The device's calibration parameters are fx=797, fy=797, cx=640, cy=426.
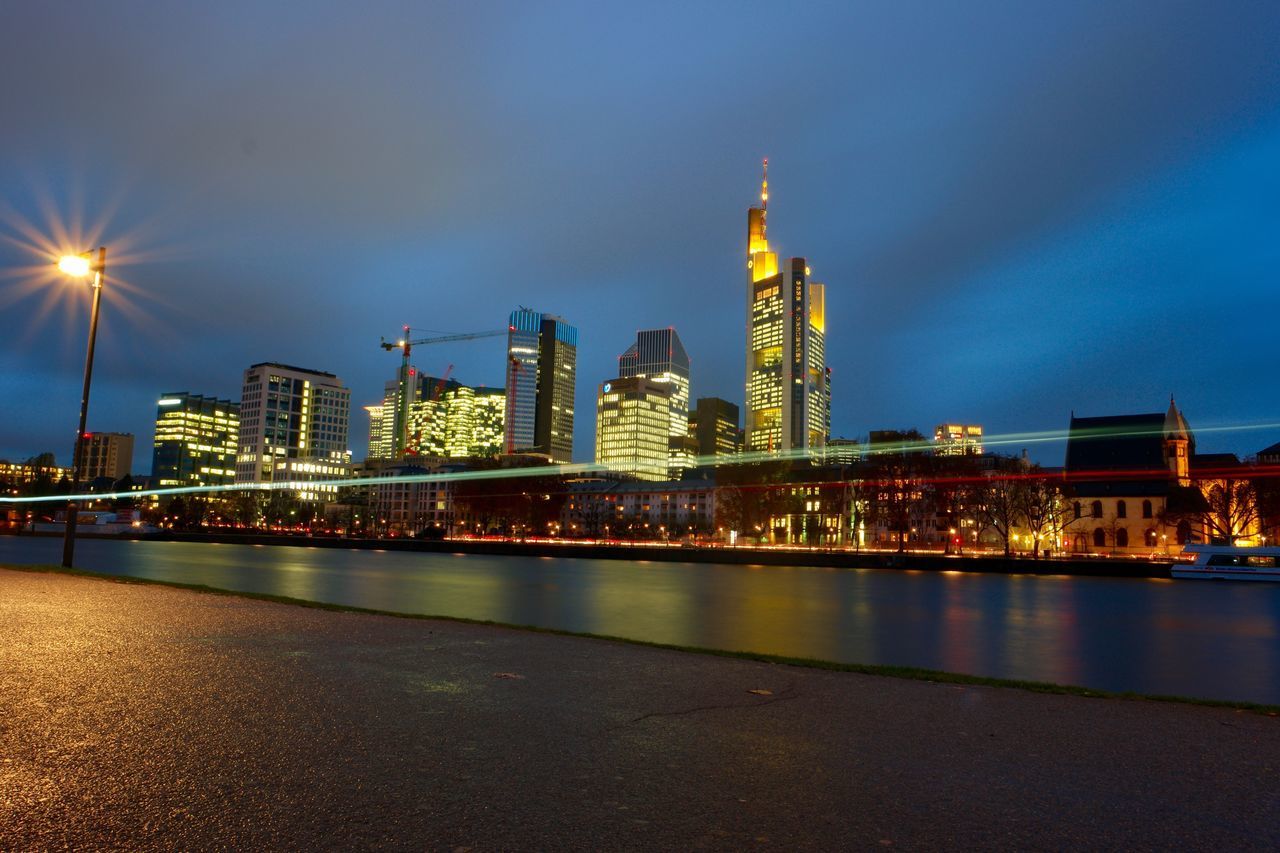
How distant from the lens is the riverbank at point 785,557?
7788cm

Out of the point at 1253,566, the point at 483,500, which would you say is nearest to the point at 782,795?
the point at 1253,566

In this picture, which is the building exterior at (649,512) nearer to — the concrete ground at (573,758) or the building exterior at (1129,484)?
the building exterior at (1129,484)

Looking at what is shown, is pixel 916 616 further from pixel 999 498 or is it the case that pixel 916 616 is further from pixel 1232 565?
pixel 999 498

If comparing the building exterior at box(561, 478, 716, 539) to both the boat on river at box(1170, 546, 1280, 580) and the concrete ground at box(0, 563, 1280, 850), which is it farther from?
the concrete ground at box(0, 563, 1280, 850)

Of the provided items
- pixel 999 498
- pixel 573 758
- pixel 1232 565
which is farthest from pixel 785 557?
pixel 573 758

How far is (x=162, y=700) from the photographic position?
7.36 metres

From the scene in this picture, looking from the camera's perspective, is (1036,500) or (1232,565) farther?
(1036,500)

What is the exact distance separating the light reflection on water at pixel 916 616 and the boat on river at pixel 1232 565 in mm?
2788

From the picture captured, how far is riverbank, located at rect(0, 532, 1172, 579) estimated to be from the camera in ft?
255

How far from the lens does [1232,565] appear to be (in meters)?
69.9

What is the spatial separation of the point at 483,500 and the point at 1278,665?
145m

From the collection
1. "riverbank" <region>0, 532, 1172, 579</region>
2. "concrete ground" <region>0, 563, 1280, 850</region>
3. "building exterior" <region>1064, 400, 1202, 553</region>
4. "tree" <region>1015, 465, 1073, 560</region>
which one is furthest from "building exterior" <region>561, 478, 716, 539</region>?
"concrete ground" <region>0, 563, 1280, 850</region>

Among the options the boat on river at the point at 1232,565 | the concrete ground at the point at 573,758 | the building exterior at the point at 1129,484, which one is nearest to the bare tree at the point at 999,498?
the building exterior at the point at 1129,484

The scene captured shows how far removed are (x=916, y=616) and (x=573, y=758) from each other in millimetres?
32926
